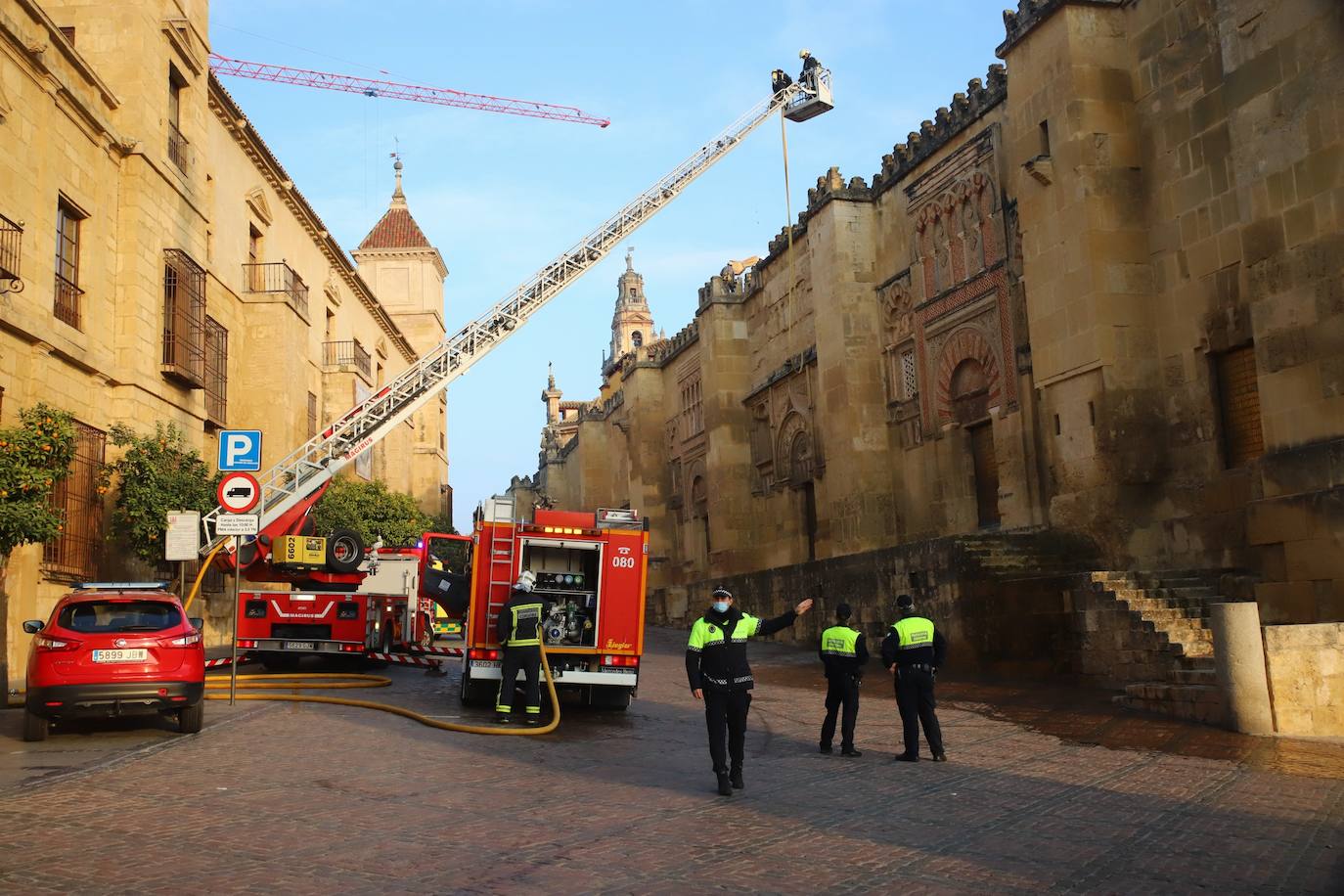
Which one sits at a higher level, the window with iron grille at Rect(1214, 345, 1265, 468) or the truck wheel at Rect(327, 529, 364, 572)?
the window with iron grille at Rect(1214, 345, 1265, 468)

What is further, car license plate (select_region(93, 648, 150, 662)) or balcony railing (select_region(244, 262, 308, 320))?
balcony railing (select_region(244, 262, 308, 320))

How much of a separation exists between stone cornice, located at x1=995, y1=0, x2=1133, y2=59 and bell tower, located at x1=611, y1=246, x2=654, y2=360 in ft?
329

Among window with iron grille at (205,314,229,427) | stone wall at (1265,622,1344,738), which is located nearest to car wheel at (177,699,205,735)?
stone wall at (1265,622,1344,738)

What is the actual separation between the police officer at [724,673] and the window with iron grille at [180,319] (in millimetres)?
17314

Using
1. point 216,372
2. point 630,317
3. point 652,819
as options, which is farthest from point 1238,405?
point 630,317

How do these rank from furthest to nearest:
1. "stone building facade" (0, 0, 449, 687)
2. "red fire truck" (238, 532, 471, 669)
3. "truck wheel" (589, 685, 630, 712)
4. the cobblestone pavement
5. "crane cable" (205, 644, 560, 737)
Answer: "red fire truck" (238, 532, 471, 669) < "stone building facade" (0, 0, 449, 687) < "truck wheel" (589, 685, 630, 712) < "crane cable" (205, 644, 560, 737) < the cobblestone pavement

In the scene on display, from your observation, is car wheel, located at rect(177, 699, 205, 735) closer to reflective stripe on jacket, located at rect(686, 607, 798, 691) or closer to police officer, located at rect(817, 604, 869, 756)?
reflective stripe on jacket, located at rect(686, 607, 798, 691)

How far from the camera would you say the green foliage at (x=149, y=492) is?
20.6 m

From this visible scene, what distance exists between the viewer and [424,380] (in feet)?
92.8

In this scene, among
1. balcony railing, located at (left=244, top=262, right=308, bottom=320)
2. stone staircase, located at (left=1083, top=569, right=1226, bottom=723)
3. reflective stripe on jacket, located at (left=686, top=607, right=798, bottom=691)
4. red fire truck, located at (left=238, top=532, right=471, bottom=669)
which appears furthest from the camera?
balcony railing, located at (left=244, top=262, right=308, bottom=320)

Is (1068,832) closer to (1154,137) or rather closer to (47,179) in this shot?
(1154,137)

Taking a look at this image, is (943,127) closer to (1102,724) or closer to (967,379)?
(967,379)

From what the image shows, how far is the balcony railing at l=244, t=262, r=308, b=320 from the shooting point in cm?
3231

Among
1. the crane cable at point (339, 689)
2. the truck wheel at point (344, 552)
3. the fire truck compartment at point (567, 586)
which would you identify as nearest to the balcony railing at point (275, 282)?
the truck wheel at point (344, 552)
